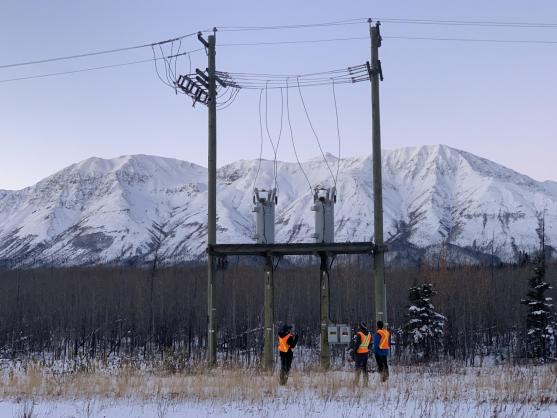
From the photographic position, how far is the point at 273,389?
1416 cm

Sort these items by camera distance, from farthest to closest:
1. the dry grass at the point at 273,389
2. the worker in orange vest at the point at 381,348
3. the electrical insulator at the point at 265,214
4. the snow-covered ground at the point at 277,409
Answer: the electrical insulator at the point at 265,214, the worker in orange vest at the point at 381,348, the dry grass at the point at 273,389, the snow-covered ground at the point at 277,409

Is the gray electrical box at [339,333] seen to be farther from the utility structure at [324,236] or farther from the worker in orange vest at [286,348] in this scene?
the worker in orange vest at [286,348]

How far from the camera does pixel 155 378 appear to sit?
16.2m

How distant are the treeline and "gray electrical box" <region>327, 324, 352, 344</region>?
39122mm

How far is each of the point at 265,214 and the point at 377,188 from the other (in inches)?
144

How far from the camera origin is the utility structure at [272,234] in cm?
1961

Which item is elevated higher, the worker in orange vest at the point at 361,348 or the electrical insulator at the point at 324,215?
the electrical insulator at the point at 324,215

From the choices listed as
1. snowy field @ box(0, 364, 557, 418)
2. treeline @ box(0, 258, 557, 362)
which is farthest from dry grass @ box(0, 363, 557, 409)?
treeline @ box(0, 258, 557, 362)

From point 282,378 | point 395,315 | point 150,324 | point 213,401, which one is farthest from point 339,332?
point 150,324

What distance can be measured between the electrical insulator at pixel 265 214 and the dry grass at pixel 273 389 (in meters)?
5.50

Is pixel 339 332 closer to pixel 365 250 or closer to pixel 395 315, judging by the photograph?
pixel 365 250

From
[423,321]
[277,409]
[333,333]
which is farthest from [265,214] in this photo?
[423,321]

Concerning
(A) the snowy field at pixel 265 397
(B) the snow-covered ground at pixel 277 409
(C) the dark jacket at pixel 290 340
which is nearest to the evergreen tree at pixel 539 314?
(A) the snowy field at pixel 265 397

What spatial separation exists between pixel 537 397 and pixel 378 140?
8.96m
